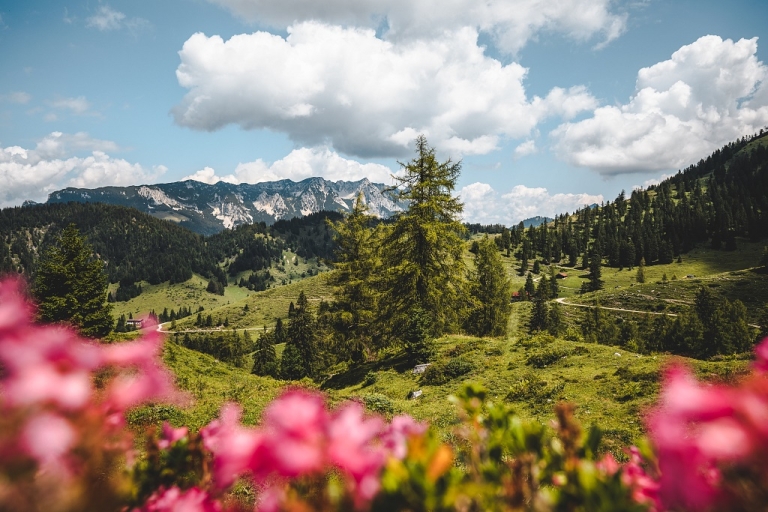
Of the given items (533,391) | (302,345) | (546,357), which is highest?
(546,357)

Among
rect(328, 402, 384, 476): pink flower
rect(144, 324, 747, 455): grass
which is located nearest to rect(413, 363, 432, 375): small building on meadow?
rect(144, 324, 747, 455): grass

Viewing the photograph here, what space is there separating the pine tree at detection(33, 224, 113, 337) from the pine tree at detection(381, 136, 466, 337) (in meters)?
22.7

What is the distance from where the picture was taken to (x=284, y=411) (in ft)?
3.51

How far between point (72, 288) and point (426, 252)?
27.7m

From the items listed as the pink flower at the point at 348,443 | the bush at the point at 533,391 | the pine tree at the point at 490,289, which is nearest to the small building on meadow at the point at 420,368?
the bush at the point at 533,391

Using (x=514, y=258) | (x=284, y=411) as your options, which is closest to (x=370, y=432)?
(x=284, y=411)

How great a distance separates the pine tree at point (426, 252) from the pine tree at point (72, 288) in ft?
74.6

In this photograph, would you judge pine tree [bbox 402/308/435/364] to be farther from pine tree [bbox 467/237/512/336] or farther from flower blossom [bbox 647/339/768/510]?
pine tree [bbox 467/237/512/336]

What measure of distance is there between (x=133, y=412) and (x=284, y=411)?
14.7m

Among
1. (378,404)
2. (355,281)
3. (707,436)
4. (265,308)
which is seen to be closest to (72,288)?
(355,281)

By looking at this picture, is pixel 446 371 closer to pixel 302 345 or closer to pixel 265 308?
pixel 302 345

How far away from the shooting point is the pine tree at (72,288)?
27750 mm

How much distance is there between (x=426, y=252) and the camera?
A: 22.4 metres

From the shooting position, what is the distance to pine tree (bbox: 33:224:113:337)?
27750 millimetres
